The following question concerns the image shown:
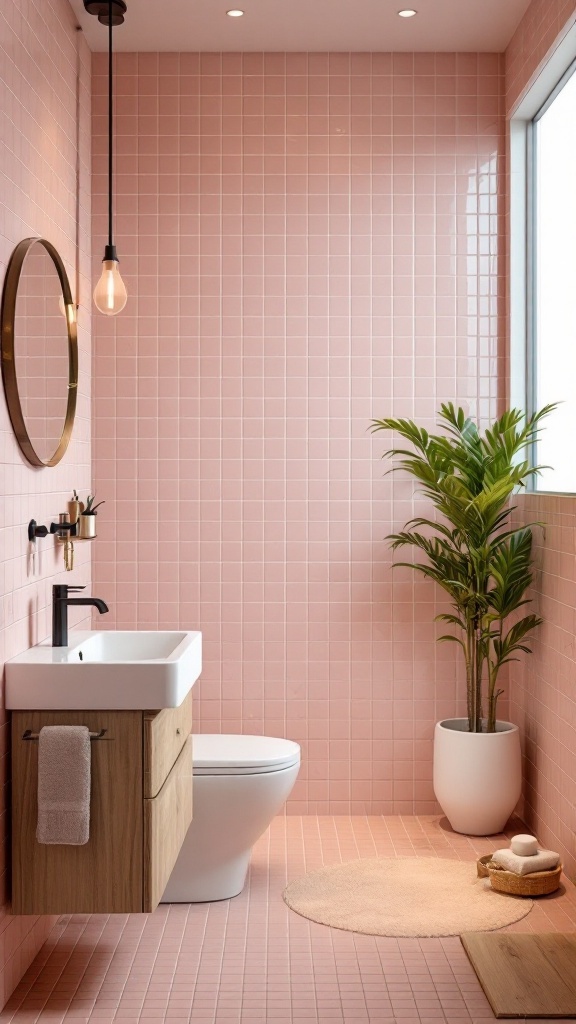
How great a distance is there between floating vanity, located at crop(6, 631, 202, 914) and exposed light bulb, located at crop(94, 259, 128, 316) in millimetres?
1228

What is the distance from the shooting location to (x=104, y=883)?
2.53m

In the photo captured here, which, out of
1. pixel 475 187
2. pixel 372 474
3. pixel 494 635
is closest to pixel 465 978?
pixel 494 635

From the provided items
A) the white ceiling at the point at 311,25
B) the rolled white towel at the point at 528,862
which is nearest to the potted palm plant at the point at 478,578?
the rolled white towel at the point at 528,862

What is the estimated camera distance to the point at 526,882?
3166 millimetres

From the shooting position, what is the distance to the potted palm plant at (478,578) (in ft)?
12.0

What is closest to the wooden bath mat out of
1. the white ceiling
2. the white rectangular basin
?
the white rectangular basin

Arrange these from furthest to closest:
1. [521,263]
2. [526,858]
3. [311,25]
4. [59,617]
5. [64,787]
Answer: [521,263] → [311,25] → [526,858] → [59,617] → [64,787]

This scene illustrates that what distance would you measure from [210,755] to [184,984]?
684 mm

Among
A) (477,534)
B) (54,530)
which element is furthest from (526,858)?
(54,530)

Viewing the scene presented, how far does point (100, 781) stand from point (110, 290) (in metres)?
1.53

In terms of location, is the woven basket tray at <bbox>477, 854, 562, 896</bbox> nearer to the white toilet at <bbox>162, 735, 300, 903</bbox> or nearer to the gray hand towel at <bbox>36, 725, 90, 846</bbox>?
the white toilet at <bbox>162, 735, 300, 903</bbox>

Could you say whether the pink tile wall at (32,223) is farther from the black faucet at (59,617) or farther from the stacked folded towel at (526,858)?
the stacked folded towel at (526,858)

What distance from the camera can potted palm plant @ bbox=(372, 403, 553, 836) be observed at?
3.64 meters

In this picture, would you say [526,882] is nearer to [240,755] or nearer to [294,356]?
[240,755]
